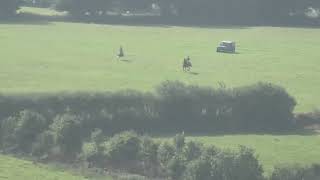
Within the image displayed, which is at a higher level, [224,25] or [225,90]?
[225,90]

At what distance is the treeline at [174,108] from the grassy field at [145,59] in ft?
8.04

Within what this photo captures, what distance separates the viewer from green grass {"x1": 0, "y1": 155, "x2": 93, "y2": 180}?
3200 centimetres

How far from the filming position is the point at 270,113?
4419cm

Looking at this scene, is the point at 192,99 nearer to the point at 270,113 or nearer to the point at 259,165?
the point at 270,113

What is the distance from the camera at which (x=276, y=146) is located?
38281mm

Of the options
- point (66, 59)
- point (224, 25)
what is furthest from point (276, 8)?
point (66, 59)

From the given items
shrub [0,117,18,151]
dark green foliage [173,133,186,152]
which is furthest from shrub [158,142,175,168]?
shrub [0,117,18,151]

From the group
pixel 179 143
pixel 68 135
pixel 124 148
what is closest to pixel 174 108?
pixel 68 135

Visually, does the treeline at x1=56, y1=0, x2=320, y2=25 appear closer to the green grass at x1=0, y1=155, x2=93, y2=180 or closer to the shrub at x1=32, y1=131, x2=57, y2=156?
the shrub at x1=32, y1=131, x2=57, y2=156

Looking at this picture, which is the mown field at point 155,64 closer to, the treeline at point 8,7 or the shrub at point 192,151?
the shrub at point 192,151

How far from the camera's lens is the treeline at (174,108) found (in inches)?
1614

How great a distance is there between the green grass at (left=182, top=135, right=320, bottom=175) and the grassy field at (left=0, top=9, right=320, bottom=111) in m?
5.93

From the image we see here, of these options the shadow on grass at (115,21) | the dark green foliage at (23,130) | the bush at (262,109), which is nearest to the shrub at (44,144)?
the dark green foliage at (23,130)

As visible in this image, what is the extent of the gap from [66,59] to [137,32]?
32.7 meters
